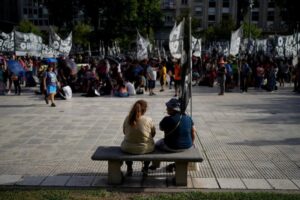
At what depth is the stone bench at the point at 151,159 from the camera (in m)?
6.59

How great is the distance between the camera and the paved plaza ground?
7.09 m

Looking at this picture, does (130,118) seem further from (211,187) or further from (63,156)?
(63,156)

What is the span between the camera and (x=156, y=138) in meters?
10.3

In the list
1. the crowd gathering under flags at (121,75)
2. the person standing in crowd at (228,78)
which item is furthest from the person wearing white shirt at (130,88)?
the person standing in crowd at (228,78)

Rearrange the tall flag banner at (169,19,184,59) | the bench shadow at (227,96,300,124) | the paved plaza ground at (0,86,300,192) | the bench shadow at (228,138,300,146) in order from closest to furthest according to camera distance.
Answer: the paved plaza ground at (0,86,300,192) < the bench shadow at (228,138,300,146) < the tall flag banner at (169,19,184,59) < the bench shadow at (227,96,300,124)

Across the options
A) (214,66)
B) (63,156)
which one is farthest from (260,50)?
(63,156)

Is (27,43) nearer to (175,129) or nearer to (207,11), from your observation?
(175,129)

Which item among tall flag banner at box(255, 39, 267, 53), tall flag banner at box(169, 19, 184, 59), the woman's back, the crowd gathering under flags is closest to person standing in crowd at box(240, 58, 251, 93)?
the crowd gathering under flags

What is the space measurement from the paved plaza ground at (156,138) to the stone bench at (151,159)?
0.54 ft

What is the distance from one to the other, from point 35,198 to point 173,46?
7.69m

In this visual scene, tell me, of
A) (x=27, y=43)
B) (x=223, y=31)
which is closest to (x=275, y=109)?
(x=27, y=43)

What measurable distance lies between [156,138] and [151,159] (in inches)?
146

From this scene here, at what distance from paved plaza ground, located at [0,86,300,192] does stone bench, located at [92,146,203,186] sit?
16 centimetres

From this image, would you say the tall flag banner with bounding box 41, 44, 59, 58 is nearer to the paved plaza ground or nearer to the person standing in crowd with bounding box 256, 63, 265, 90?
the paved plaza ground
